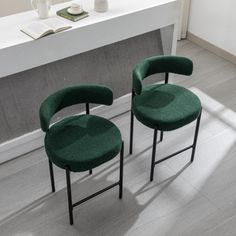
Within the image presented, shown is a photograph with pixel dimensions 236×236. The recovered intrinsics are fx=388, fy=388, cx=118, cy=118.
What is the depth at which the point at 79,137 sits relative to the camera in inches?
87.7

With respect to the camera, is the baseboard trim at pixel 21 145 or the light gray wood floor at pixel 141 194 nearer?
the light gray wood floor at pixel 141 194

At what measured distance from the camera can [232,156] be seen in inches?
114

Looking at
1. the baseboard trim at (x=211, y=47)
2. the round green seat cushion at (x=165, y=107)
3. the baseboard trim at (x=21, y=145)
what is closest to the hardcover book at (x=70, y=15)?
the round green seat cushion at (x=165, y=107)

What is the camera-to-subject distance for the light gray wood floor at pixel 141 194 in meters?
2.35

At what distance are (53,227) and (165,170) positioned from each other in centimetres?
88

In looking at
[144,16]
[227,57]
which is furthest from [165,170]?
[227,57]

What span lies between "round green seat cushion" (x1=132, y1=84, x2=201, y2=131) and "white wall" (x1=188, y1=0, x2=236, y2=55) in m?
1.62

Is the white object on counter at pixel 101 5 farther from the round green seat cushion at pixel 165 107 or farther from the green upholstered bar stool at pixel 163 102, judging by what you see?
the round green seat cushion at pixel 165 107

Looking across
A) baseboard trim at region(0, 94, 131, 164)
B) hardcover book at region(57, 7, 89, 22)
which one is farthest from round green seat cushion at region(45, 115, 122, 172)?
hardcover book at region(57, 7, 89, 22)

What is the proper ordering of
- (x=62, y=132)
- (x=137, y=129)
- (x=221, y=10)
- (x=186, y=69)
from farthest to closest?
1. (x=221, y=10)
2. (x=137, y=129)
3. (x=186, y=69)
4. (x=62, y=132)

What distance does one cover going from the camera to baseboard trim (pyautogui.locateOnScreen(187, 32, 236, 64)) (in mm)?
4059

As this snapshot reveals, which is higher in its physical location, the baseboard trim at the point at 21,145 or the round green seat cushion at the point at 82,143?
the round green seat cushion at the point at 82,143

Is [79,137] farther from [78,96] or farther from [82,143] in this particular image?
[78,96]

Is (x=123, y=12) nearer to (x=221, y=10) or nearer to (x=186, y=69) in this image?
(x=186, y=69)
